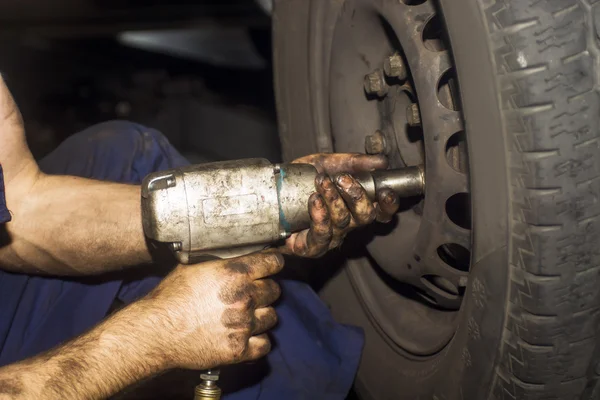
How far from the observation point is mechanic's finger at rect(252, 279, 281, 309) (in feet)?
3.38

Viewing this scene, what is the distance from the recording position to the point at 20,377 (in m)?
0.94

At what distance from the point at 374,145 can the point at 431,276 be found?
269mm

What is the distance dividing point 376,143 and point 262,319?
397 millimetres

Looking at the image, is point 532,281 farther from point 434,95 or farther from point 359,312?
point 359,312

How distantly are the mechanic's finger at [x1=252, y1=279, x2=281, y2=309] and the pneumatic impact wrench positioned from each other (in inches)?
3.2

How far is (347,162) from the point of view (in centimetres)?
111

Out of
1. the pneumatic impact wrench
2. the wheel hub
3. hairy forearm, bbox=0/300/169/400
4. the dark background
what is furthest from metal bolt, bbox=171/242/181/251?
the dark background

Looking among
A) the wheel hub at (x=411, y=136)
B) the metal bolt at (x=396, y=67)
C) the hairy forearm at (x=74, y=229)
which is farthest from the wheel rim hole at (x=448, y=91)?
the hairy forearm at (x=74, y=229)

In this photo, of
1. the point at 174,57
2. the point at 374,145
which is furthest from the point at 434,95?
the point at 174,57

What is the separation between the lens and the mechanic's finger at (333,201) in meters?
0.95

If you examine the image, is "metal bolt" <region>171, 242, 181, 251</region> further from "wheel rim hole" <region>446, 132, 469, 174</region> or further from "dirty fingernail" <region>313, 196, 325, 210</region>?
"wheel rim hole" <region>446, 132, 469, 174</region>

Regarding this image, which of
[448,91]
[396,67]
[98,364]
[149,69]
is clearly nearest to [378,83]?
[396,67]

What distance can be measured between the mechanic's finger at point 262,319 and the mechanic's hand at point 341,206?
0.12 meters

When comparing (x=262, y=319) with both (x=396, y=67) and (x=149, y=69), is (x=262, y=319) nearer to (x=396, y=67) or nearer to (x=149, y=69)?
(x=396, y=67)
